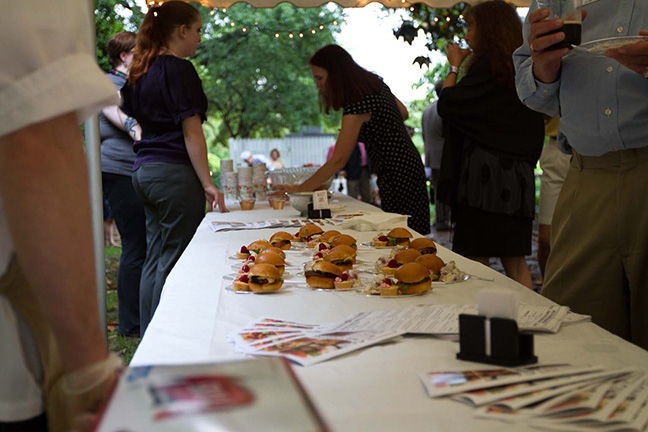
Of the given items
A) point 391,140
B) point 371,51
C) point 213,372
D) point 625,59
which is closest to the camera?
point 213,372

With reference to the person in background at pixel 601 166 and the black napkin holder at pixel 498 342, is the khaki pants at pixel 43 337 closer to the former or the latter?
the black napkin holder at pixel 498 342

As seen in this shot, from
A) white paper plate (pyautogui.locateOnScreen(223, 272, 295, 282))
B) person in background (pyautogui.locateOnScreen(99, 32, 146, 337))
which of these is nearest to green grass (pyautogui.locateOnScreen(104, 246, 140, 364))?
person in background (pyautogui.locateOnScreen(99, 32, 146, 337))

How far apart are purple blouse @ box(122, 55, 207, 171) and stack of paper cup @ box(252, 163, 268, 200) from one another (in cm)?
75

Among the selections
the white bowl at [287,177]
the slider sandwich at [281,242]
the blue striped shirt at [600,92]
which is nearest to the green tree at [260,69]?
the white bowl at [287,177]

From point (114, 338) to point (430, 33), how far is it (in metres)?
3.87

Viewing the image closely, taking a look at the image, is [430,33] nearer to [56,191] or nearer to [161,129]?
[161,129]

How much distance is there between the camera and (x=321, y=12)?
17.4 metres

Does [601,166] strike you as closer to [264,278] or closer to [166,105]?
[264,278]

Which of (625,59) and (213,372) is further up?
(625,59)

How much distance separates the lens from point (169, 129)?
3.23m

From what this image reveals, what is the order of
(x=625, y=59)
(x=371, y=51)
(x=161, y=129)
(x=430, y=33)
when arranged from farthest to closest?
1. (x=371, y=51)
2. (x=430, y=33)
3. (x=161, y=129)
4. (x=625, y=59)

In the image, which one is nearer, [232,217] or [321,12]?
[232,217]

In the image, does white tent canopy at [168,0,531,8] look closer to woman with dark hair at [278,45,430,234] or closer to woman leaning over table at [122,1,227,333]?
woman with dark hair at [278,45,430,234]

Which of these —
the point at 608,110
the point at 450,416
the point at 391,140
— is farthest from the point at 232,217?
the point at 450,416
